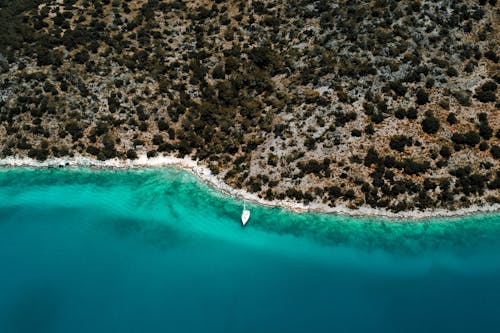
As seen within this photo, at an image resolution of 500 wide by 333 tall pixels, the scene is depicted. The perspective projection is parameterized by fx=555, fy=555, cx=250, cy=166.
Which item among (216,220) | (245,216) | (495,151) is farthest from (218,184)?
(495,151)

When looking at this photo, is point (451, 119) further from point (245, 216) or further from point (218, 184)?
point (218, 184)

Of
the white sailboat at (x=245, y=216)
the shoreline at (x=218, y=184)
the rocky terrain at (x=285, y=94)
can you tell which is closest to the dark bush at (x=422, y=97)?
the rocky terrain at (x=285, y=94)

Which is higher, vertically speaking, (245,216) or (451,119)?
(451,119)

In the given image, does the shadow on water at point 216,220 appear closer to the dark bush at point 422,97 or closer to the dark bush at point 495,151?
the dark bush at point 495,151

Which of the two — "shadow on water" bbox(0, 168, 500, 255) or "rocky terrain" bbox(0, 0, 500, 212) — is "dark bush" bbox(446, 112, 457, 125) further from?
"shadow on water" bbox(0, 168, 500, 255)

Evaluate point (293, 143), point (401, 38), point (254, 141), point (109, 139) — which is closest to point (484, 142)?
point (401, 38)

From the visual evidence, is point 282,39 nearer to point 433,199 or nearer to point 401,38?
point 401,38

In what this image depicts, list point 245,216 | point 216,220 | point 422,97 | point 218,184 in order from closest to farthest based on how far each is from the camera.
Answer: point 245,216, point 216,220, point 218,184, point 422,97
